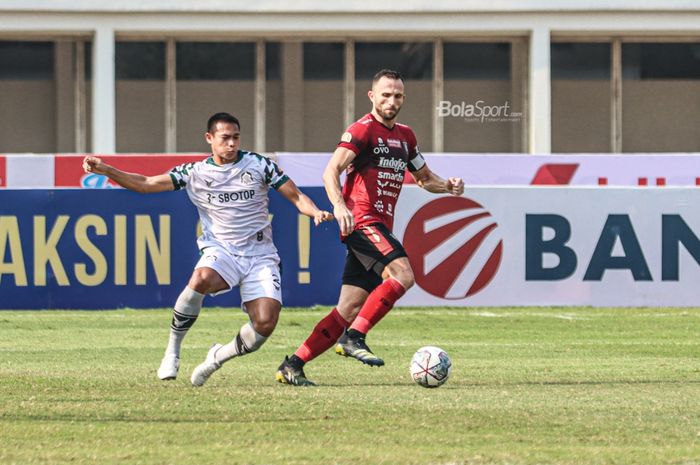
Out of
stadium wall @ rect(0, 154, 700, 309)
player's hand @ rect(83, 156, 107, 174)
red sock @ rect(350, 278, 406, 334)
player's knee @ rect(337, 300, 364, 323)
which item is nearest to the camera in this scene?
player's hand @ rect(83, 156, 107, 174)

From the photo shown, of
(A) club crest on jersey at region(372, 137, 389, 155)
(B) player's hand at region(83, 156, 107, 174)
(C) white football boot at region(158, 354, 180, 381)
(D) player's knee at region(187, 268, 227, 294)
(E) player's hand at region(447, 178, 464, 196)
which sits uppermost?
(A) club crest on jersey at region(372, 137, 389, 155)

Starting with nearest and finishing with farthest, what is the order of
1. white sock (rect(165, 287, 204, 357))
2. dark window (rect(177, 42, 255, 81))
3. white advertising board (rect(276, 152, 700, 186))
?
white sock (rect(165, 287, 204, 357))
white advertising board (rect(276, 152, 700, 186))
dark window (rect(177, 42, 255, 81))

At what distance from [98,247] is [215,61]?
43.8 ft

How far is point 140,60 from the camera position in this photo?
2891cm

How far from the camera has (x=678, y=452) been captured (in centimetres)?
649

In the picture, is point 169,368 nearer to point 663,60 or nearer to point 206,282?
point 206,282

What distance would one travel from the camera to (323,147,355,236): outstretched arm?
907cm

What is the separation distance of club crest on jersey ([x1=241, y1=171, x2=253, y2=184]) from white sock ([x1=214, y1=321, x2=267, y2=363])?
921 mm

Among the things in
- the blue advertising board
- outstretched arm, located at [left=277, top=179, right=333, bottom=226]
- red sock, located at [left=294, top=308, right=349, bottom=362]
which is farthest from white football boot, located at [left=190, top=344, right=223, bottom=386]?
the blue advertising board

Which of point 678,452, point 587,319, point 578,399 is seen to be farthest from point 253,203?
point 587,319

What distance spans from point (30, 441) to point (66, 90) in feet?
74.7

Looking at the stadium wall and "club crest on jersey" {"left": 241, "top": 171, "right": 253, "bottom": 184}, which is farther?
the stadium wall

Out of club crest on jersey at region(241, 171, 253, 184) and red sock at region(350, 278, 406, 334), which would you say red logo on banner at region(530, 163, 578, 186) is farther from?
club crest on jersey at region(241, 171, 253, 184)

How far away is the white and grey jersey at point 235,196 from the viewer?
939 cm
